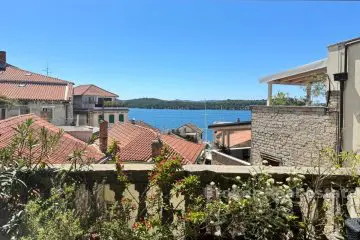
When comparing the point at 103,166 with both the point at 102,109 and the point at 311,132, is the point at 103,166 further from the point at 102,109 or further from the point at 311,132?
the point at 102,109

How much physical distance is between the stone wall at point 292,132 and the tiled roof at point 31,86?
3356cm

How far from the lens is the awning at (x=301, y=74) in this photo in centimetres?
1237

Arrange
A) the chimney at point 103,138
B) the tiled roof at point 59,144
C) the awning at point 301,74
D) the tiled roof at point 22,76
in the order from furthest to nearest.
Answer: the tiled roof at point 22,76
the chimney at point 103,138
the awning at point 301,74
the tiled roof at point 59,144

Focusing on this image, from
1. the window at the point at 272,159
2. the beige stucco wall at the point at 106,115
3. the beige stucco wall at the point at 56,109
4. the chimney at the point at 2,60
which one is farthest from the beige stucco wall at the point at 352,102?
the beige stucco wall at the point at 106,115

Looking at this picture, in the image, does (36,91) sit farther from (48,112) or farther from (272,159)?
(272,159)

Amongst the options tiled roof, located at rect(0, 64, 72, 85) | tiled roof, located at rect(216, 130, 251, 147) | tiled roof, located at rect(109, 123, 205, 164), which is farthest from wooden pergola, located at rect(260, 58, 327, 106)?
tiled roof, located at rect(0, 64, 72, 85)

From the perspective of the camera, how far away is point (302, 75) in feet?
46.4

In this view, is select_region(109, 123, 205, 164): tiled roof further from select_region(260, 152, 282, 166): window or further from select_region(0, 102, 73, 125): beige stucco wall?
select_region(0, 102, 73, 125): beige stucco wall

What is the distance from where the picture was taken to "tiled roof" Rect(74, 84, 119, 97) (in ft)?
186

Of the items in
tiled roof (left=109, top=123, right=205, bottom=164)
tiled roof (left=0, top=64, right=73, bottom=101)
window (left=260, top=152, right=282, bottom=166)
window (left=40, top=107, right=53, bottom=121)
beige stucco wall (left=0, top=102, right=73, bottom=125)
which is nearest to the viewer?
window (left=260, top=152, right=282, bottom=166)

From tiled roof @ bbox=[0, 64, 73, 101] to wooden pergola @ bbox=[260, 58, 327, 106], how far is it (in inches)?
1286

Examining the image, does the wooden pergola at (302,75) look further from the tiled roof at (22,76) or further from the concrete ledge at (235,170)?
the tiled roof at (22,76)

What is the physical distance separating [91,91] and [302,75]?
157 feet

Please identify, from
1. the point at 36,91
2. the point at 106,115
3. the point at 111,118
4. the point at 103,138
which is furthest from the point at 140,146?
the point at 111,118
